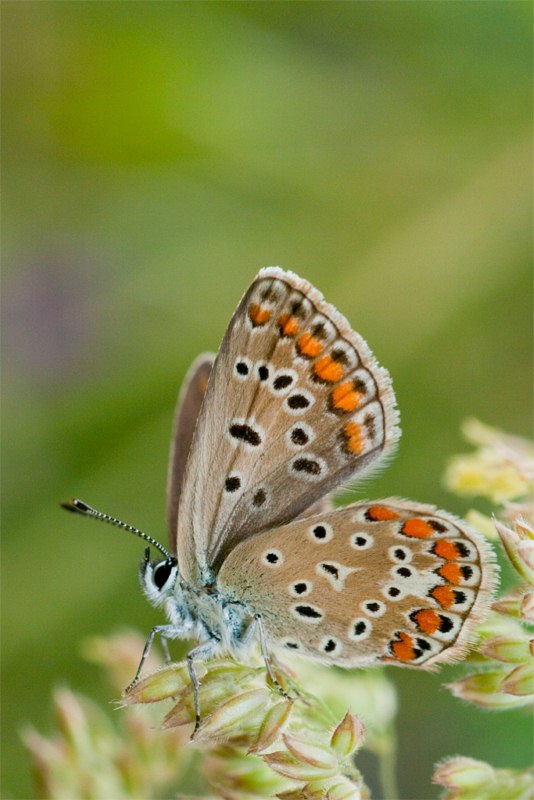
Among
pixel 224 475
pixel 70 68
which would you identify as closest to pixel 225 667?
pixel 224 475

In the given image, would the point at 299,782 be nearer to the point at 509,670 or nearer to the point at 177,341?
the point at 509,670

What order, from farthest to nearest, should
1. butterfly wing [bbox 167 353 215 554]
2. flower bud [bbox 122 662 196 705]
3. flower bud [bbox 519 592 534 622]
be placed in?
butterfly wing [bbox 167 353 215 554], flower bud [bbox 122 662 196 705], flower bud [bbox 519 592 534 622]

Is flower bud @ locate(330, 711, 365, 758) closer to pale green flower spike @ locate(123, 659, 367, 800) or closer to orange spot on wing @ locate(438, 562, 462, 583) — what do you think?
pale green flower spike @ locate(123, 659, 367, 800)

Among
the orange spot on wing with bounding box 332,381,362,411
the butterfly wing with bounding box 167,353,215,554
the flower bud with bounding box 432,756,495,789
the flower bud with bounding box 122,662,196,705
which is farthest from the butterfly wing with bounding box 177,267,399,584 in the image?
the flower bud with bounding box 432,756,495,789

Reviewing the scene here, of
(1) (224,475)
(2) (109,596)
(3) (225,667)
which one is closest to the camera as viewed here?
(3) (225,667)

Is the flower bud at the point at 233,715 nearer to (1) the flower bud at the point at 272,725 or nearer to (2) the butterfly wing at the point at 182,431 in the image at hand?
(1) the flower bud at the point at 272,725

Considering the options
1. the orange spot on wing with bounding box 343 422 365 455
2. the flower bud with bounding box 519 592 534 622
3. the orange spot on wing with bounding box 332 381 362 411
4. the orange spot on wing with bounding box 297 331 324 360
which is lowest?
the flower bud with bounding box 519 592 534 622

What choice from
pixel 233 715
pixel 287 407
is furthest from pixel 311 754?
pixel 287 407
